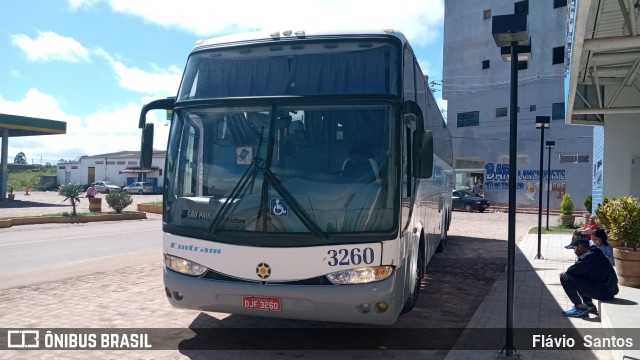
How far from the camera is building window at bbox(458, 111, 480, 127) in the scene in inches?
1736

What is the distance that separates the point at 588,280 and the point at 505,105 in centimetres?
3719

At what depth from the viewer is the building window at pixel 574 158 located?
127 ft

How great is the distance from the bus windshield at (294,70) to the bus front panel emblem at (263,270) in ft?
6.10

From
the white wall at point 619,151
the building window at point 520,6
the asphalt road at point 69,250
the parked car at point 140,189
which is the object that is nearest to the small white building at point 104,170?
the parked car at point 140,189

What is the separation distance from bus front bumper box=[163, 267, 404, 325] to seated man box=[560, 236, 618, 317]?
3.29 m

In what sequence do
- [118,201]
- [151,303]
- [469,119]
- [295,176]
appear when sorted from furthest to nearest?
1. [469,119]
2. [118,201]
3. [151,303]
4. [295,176]

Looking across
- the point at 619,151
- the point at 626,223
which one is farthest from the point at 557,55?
the point at 626,223

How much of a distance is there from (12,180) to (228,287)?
291 ft

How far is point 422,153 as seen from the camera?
5770mm

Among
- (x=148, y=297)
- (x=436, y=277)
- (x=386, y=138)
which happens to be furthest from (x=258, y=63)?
(x=436, y=277)

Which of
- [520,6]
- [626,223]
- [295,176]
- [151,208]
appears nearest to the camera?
[295,176]

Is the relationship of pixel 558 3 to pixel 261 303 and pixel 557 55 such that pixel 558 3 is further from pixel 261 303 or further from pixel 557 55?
pixel 261 303

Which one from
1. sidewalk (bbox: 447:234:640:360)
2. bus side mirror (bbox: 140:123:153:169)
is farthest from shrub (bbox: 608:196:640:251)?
bus side mirror (bbox: 140:123:153:169)

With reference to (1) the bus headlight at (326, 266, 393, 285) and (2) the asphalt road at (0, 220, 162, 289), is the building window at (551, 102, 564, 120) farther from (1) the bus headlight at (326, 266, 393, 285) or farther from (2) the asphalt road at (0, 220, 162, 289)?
(1) the bus headlight at (326, 266, 393, 285)
